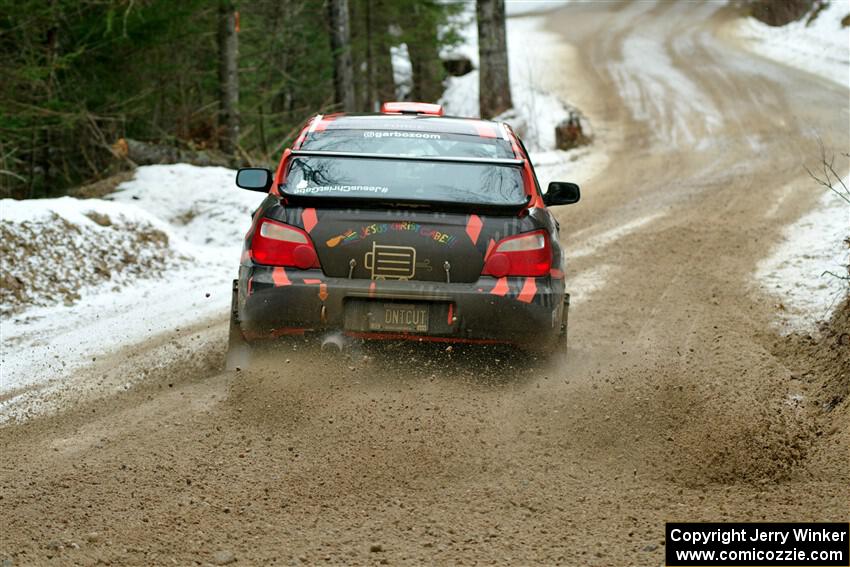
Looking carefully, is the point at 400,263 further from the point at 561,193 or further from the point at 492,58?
the point at 492,58

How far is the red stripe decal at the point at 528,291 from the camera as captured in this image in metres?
6.30

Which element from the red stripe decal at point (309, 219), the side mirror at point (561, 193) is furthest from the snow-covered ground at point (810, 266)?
the red stripe decal at point (309, 219)

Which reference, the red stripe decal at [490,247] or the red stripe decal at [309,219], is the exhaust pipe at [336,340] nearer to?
the red stripe decal at [309,219]

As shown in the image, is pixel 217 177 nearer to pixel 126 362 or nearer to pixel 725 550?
pixel 126 362

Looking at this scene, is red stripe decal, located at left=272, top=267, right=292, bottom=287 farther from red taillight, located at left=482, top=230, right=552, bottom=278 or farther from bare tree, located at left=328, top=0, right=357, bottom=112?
bare tree, located at left=328, top=0, right=357, bottom=112

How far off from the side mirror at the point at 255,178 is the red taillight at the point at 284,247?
2.84 ft

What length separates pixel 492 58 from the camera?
76.0ft

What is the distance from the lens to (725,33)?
122 feet

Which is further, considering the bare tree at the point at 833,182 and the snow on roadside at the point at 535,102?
the snow on roadside at the point at 535,102

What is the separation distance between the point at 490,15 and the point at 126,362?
668 inches

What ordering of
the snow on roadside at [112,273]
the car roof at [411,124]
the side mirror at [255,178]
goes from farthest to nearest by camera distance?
1. the snow on roadside at [112,273]
2. the car roof at [411,124]
3. the side mirror at [255,178]

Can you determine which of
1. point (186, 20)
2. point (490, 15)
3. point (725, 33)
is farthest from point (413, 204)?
point (725, 33)

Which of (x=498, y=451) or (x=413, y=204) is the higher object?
(x=413, y=204)

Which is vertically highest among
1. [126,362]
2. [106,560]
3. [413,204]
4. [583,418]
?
[413,204]
